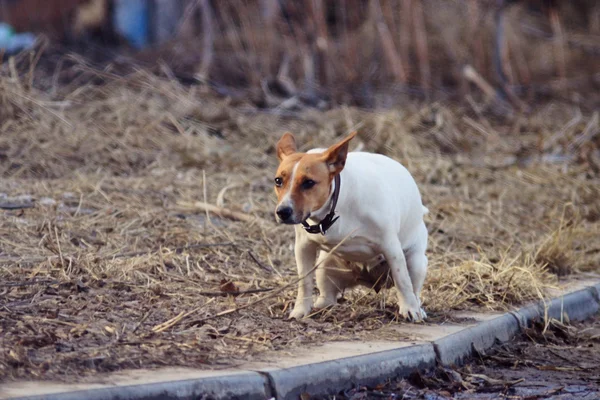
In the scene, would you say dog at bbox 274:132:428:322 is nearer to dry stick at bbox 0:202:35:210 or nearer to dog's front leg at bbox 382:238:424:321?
dog's front leg at bbox 382:238:424:321

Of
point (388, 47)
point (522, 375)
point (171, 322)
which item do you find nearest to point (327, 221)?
point (171, 322)

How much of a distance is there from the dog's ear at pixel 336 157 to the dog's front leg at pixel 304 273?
1.64 ft

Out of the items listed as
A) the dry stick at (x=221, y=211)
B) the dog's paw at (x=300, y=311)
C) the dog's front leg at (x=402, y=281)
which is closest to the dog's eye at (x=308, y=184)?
the dog's front leg at (x=402, y=281)

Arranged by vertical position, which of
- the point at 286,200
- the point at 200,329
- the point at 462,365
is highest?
the point at 286,200

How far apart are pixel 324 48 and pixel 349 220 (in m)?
8.24

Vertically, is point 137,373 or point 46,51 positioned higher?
point 46,51

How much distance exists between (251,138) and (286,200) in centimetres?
577

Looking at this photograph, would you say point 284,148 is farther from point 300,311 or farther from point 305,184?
point 300,311

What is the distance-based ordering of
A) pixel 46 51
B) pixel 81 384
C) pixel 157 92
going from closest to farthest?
pixel 81 384 → pixel 157 92 → pixel 46 51

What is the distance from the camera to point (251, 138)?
9922 mm

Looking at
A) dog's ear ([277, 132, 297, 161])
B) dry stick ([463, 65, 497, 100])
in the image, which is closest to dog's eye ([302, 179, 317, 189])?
dog's ear ([277, 132, 297, 161])

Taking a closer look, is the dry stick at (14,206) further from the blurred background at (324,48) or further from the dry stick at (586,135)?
the dry stick at (586,135)

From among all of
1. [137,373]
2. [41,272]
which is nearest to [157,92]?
[41,272]

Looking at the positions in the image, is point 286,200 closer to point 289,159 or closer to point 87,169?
point 289,159
